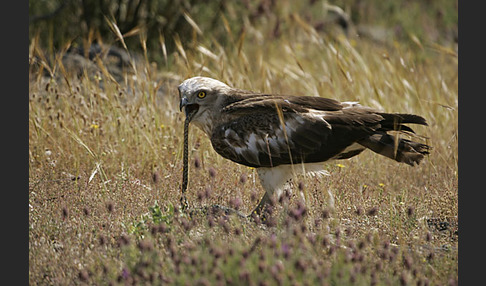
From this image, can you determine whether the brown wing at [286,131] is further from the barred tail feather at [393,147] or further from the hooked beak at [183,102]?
the hooked beak at [183,102]

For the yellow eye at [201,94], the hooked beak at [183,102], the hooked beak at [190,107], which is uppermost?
the yellow eye at [201,94]

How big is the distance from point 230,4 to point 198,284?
7.91 metres

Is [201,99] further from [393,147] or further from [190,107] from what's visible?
[393,147]

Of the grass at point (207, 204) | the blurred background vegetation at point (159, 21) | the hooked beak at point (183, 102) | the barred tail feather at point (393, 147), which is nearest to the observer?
the grass at point (207, 204)

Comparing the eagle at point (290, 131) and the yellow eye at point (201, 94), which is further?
the yellow eye at point (201, 94)

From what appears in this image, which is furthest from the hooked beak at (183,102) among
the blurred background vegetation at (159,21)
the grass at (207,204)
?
the blurred background vegetation at (159,21)

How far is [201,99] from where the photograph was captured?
17.7ft

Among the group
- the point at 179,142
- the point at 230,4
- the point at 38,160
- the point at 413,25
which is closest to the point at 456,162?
the point at 179,142

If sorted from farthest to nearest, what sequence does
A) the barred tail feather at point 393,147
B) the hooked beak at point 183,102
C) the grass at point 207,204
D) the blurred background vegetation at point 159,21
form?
the blurred background vegetation at point 159,21, the hooked beak at point 183,102, the barred tail feather at point 393,147, the grass at point 207,204

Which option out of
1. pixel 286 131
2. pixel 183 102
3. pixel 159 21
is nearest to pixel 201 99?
pixel 183 102

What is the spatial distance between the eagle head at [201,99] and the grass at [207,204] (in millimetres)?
430

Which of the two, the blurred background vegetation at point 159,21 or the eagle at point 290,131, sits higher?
the eagle at point 290,131

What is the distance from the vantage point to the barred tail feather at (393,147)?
4.98 meters

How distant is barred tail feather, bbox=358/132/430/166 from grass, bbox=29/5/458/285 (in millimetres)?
381
